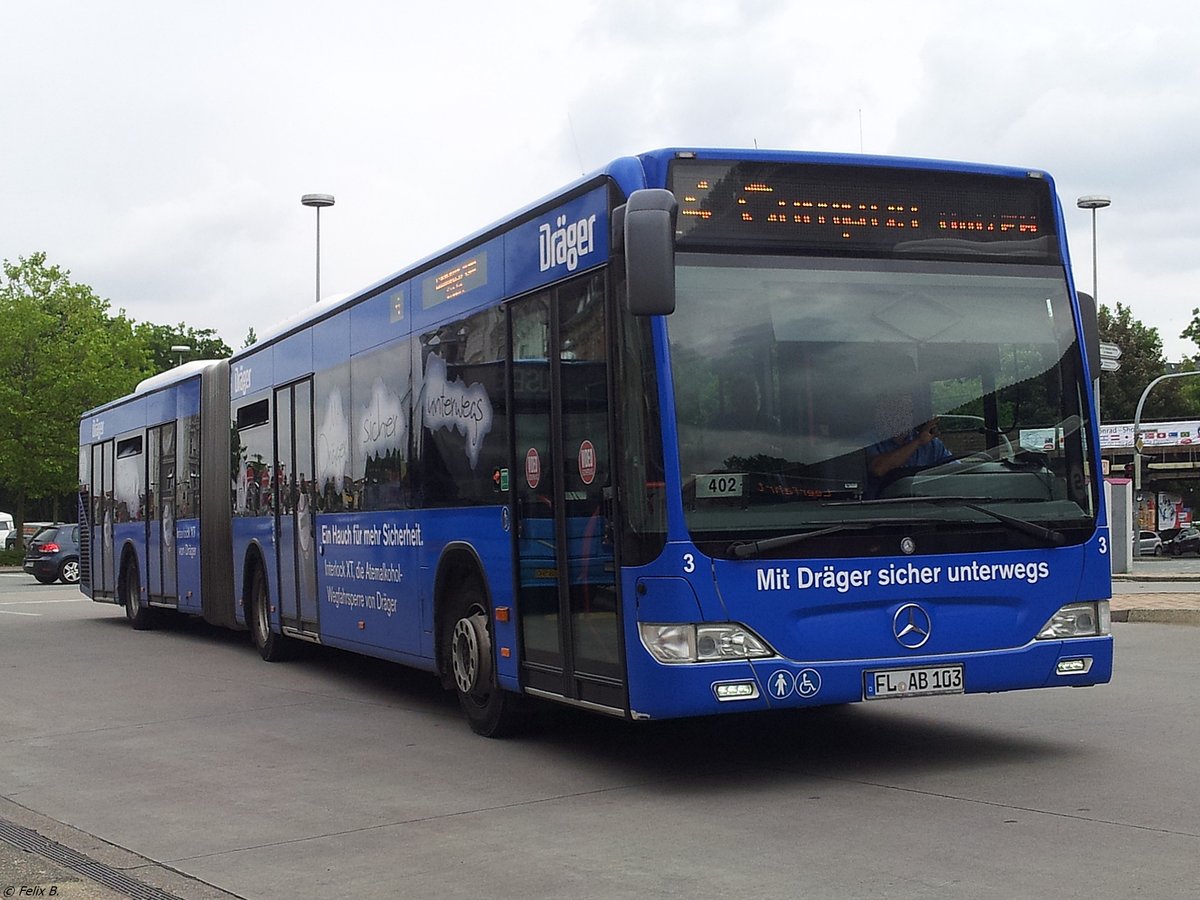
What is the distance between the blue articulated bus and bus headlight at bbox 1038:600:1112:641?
0.05 ft

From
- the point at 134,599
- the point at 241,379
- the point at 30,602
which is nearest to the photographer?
the point at 241,379

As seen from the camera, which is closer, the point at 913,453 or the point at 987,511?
the point at 913,453

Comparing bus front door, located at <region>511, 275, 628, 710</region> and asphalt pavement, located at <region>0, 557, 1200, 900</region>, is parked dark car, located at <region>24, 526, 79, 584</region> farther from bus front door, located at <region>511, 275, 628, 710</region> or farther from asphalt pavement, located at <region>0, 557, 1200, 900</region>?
asphalt pavement, located at <region>0, 557, 1200, 900</region>

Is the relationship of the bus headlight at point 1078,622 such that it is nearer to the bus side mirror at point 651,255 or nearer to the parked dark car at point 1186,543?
the bus side mirror at point 651,255

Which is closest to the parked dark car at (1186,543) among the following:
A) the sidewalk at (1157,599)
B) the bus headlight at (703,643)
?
the sidewalk at (1157,599)

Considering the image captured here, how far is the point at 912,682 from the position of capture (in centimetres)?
830

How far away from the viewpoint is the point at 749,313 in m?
8.27

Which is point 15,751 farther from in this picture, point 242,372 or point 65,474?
point 65,474

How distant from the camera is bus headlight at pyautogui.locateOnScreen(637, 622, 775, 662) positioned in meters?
8.00

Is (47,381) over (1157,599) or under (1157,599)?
over

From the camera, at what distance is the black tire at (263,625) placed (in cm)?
1642

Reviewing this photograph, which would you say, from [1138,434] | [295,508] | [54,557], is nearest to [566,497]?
[295,508]

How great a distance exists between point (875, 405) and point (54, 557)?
3779 centimetres

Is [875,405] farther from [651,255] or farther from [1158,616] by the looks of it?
[1158,616]
